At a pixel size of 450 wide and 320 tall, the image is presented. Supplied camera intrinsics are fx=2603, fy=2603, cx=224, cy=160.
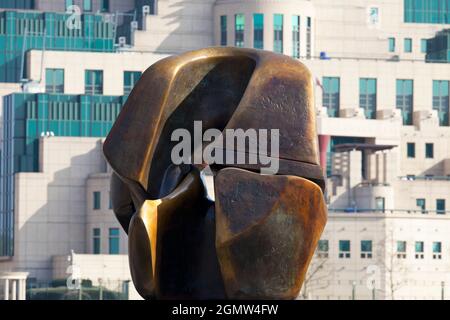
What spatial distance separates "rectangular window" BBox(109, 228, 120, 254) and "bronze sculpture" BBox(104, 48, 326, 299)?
71567 mm

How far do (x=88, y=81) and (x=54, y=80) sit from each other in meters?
1.67

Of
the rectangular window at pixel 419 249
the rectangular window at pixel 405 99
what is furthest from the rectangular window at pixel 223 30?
the rectangular window at pixel 419 249

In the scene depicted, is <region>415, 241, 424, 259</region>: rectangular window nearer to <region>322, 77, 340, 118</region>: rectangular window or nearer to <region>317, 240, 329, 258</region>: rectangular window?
<region>317, 240, 329, 258</region>: rectangular window

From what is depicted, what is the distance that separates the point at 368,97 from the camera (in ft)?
432

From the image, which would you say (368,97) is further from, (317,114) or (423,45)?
(423,45)

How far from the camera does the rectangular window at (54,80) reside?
12744 centimetres

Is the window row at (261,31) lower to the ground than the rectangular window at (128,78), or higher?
higher

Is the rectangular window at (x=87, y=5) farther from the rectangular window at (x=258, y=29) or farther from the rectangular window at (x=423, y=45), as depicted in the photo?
the rectangular window at (x=423, y=45)

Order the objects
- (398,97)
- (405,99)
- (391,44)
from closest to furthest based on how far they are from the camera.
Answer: (398,97) < (405,99) < (391,44)

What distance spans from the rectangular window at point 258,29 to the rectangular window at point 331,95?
148 inches

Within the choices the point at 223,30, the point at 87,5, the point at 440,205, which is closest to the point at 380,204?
the point at 440,205

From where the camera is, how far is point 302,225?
151 ft

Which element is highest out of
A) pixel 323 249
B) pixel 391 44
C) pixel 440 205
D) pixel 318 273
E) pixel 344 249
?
pixel 391 44
